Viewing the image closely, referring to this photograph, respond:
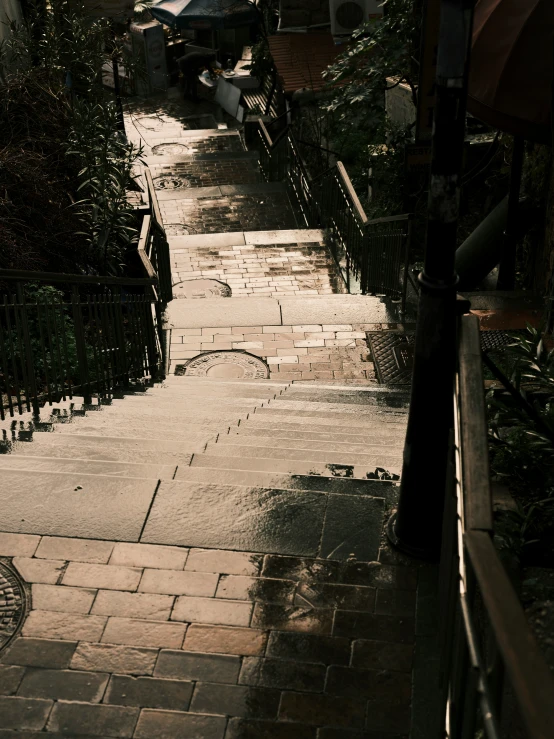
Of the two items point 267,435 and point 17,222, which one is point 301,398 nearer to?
point 267,435

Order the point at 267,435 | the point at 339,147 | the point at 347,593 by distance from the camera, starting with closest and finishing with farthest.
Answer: the point at 347,593 < the point at 267,435 < the point at 339,147

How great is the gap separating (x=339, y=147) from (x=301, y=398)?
37.5ft

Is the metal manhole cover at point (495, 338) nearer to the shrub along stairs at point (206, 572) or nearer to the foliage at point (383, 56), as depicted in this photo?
the shrub along stairs at point (206, 572)

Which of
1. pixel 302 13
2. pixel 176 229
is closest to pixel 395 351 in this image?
pixel 176 229

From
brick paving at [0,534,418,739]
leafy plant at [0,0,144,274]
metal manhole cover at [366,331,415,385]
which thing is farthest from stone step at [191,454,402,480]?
leafy plant at [0,0,144,274]

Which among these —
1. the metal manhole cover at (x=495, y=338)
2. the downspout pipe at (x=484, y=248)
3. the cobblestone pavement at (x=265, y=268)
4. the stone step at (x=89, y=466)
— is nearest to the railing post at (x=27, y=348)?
the stone step at (x=89, y=466)

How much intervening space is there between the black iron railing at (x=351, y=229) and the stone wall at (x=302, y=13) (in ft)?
17.0

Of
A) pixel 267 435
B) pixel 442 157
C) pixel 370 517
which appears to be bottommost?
pixel 267 435

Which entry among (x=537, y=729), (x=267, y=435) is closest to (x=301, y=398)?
(x=267, y=435)

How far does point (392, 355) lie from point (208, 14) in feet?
55.8

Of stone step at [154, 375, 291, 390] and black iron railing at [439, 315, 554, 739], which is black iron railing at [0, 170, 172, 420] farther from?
black iron railing at [439, 315, 554, 739]

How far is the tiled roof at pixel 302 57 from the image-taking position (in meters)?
19.8

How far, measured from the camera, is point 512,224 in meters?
10.4

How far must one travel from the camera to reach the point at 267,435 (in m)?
6.14
